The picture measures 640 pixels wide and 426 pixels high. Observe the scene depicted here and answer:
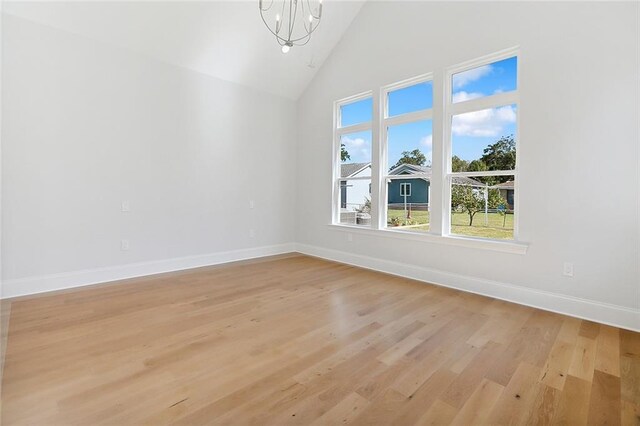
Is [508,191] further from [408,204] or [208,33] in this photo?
[208,33]

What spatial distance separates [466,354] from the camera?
2.18 m

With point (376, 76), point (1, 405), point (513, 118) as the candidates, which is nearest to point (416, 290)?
point (513, 118)

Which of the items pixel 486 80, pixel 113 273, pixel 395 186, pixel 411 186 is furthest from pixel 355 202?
pixel 113 273

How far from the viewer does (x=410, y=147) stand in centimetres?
431

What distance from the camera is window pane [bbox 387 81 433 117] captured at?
4090 millimetres

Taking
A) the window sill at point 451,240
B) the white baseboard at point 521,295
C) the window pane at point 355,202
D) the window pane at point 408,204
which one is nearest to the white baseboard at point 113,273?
the window pane at point 355,202

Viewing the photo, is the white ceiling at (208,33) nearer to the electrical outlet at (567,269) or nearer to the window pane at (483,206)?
the window pane at (483,206)

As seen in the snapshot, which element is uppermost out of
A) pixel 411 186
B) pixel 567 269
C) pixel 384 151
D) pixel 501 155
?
pixel 384 151

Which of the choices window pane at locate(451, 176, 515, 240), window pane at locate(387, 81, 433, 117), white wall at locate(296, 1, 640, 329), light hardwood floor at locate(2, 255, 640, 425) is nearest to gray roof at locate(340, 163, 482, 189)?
window pane at locate(451, 176, 515, 240)

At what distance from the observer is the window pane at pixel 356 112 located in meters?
4.93

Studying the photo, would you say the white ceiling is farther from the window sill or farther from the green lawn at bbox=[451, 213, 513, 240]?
the green lawn at bbox=[451, 213, 513, 240]

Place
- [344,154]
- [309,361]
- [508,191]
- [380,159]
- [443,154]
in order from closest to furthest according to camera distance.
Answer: [309,361] → [508,191] → [443,154] → [380,159] → [344,154]

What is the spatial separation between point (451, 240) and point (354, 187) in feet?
6.34

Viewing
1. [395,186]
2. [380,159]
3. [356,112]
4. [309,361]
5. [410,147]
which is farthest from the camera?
[356,112]
